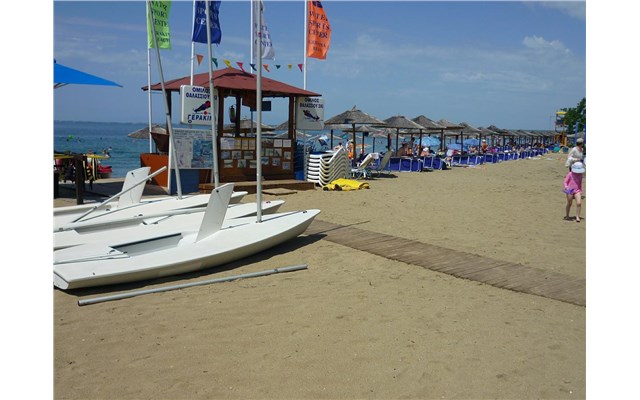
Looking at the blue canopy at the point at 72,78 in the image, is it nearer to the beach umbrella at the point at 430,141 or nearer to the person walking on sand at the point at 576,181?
the person walking on sand at the point at 576,181

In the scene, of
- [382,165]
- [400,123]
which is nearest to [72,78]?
[382,165]

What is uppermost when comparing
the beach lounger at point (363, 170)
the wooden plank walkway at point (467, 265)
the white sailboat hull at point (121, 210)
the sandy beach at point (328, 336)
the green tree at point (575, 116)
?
the green tree at point (575, 116)

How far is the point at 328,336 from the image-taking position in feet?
14.0

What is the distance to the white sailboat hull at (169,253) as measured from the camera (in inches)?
209

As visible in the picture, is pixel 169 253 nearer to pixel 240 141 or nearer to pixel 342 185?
pixel 240 141

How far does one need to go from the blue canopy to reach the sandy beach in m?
6.20

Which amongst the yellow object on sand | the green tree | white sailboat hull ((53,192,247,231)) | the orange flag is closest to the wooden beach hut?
the yellow object on sand

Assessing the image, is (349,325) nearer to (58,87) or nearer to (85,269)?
(85,269)

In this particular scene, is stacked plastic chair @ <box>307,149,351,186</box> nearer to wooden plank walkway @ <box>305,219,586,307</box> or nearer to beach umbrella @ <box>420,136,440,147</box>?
wooden plank walkway @ <box>305,219,586,307</box>

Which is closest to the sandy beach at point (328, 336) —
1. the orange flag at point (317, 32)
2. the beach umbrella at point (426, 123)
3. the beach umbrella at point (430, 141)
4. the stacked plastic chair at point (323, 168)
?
the stacked plastic chair at point (323, 168)

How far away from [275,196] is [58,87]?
16.2ft

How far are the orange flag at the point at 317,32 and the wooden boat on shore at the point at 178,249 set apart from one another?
917cm

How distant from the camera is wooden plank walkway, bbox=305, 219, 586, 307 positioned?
221 inches

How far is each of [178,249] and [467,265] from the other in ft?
10.9
